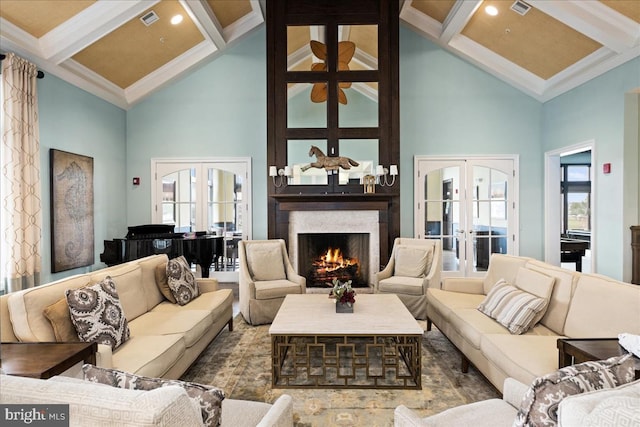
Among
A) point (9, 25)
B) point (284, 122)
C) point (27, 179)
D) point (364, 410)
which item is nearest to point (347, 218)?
point (284, 122)

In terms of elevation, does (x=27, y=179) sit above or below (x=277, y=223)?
above

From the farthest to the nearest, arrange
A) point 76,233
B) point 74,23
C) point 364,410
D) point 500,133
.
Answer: point 500,133 < point 76,233 < point 74,23 < point 364,410

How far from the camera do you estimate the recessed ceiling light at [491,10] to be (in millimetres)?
4812

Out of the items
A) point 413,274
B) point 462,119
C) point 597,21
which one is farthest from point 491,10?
point 413,274

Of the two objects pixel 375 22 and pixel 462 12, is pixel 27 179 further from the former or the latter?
pixel 462 12

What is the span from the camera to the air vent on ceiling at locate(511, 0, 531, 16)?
4.50 m

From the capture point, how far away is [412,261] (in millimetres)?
4699

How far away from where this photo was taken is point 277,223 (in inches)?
214

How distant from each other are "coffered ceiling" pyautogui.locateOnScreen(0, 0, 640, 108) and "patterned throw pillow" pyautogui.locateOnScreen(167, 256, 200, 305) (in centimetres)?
281

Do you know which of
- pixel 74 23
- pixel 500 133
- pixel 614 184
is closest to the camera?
pixel 74 23

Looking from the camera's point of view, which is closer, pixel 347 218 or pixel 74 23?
pixel 74 23

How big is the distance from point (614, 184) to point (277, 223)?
14.3 ft

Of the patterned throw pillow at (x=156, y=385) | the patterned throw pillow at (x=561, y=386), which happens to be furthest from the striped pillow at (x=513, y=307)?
the patterned throw pillow at (x=156, y=385)

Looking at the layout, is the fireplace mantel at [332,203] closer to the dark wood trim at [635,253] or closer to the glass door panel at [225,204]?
the glass door panel at [225,204]
